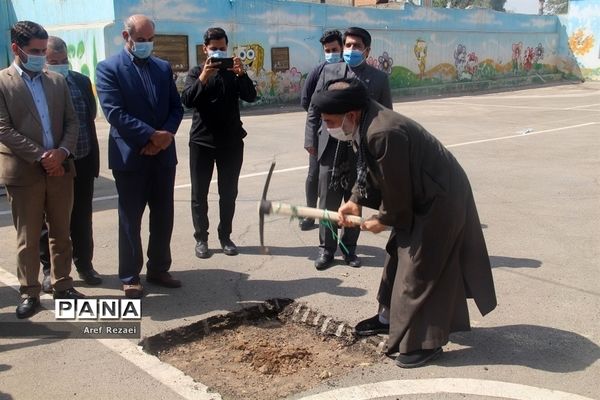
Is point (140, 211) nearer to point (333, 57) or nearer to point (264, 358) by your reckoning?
point (264, 358)

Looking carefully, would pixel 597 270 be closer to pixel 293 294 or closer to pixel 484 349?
pixel 484 349

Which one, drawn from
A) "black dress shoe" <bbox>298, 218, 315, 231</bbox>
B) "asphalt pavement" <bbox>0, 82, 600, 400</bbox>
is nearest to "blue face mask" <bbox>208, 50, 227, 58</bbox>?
→ "asphalt pavement" <bbox>0, 82, 600, 400</bbox>

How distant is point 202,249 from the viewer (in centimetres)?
582

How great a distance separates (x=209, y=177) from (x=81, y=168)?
1196 mm

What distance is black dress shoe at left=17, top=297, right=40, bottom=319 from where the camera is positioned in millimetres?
4395

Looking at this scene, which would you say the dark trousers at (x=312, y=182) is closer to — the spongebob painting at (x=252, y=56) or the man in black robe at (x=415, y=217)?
the man in black robe at (x=415, y=217)

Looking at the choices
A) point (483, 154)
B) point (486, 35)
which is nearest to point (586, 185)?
point (483, 154)

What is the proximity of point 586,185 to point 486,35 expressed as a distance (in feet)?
87.0

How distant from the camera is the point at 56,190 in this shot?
443cm

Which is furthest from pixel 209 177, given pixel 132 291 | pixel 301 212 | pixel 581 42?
pixel 581 42

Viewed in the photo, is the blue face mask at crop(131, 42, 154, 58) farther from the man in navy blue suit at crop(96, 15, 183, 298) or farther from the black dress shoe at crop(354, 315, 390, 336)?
the black dress shoe at crop(354, 315, 390, 336)

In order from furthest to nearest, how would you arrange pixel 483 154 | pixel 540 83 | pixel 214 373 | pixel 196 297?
1. pixel 540 83
2. pixel 483 154
3. pixel 196 297
4. pixel 214 373

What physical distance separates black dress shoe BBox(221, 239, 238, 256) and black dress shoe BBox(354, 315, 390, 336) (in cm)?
198

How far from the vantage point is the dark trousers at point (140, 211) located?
15.3 ft
